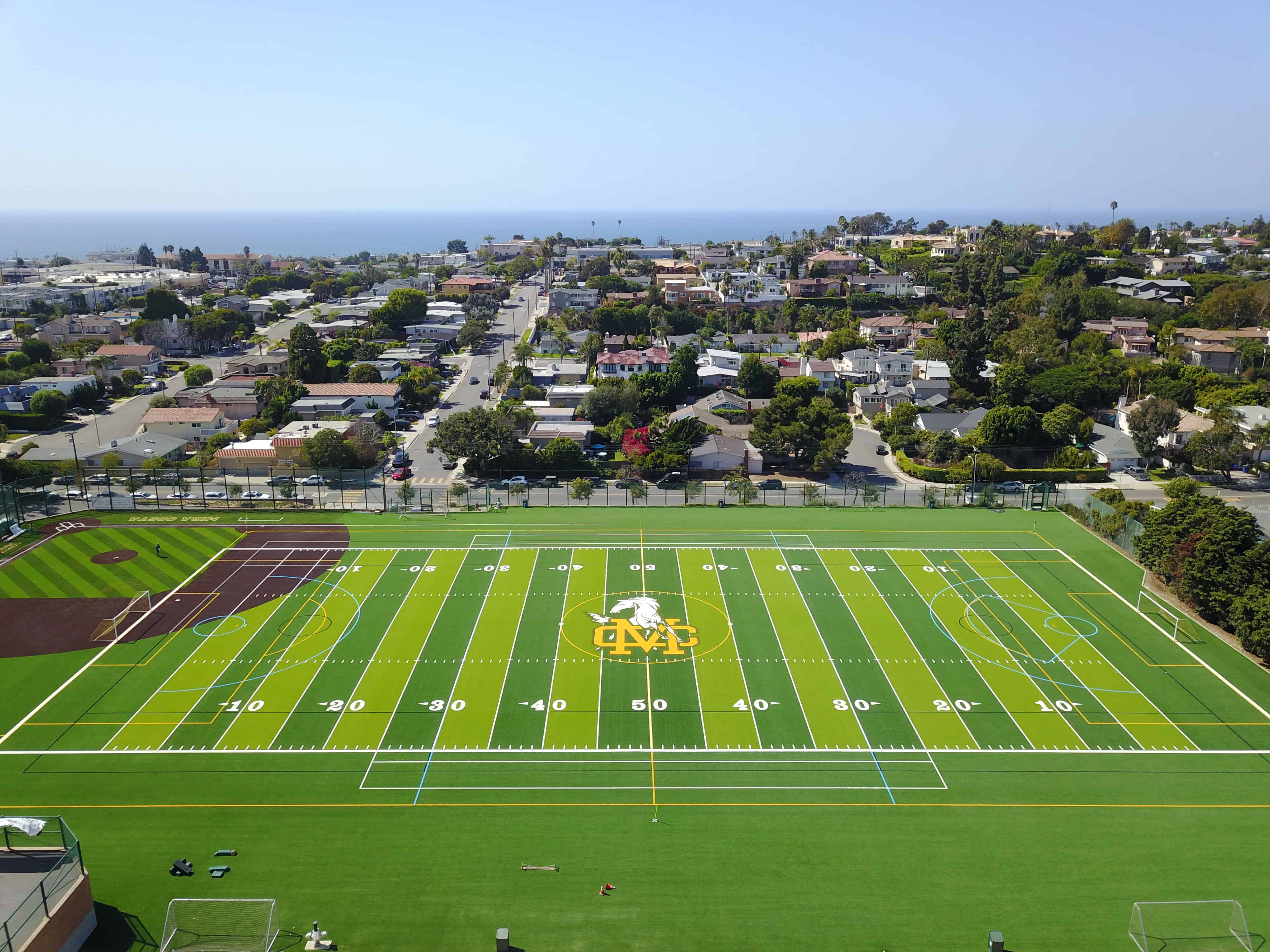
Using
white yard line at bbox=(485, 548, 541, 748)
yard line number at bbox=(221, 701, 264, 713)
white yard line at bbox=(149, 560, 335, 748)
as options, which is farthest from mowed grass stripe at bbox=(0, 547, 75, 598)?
white yard line at bbox=(485, 548, 541, 748)

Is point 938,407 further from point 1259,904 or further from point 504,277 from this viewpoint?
point 504,277

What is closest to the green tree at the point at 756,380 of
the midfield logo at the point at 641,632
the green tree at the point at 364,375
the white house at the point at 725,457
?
the white house at the point at 725,457

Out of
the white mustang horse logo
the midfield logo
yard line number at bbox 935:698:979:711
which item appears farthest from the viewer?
the white mustang horse logo

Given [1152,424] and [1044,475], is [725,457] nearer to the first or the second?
[1044,475]

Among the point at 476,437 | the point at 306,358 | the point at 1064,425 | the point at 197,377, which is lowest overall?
the point at 197,377

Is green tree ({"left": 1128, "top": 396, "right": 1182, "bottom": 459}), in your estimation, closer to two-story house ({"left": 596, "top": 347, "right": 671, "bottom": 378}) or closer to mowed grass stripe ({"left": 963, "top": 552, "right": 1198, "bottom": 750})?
mowed grass stripe ({"left": 963, "top": 552, "right": 1198, "bottom": 750})

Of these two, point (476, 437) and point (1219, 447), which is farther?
point (1219, 447)

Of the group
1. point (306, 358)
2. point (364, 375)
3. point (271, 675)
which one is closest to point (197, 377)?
point (306, 358)
